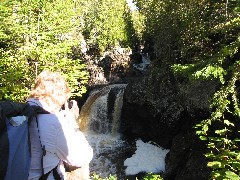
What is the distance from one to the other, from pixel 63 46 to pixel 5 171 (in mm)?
10699

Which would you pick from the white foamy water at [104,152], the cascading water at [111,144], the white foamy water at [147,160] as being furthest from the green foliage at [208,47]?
the white foamy water at [104,152]

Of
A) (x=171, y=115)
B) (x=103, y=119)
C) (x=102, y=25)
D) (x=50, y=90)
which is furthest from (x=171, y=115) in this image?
(x=102, y=25)

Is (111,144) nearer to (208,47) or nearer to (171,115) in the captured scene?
(171,115)

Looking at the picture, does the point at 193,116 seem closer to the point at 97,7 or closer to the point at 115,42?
the point at 115,42

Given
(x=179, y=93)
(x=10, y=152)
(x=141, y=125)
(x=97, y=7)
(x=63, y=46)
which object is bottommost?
(x=141, y=125)

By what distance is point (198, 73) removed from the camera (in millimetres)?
5254

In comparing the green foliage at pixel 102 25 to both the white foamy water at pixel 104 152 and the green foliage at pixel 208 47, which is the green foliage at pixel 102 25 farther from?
the green foliage at pixel 208 47

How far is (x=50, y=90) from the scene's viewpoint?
2586mm

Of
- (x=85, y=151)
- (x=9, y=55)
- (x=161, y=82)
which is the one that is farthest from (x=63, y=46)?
(x=85, y=151)

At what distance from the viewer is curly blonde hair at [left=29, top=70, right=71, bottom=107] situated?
256cm

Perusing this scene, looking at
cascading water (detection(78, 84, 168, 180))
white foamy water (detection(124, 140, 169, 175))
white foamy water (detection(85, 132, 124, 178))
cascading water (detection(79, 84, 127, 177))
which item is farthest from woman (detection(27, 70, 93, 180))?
cascading water (detection(79, 84, 127, 177))

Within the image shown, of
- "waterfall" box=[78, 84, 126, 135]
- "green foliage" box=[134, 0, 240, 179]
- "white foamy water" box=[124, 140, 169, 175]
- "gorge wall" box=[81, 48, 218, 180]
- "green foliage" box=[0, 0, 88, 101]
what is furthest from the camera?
"waterfall" box=[78, 84, 126, 135]

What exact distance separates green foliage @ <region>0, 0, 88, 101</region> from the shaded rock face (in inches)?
152

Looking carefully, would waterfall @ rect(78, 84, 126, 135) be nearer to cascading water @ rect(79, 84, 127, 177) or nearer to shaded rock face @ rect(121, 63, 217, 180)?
cascading water @ rect(79, 84, 127, 177)
